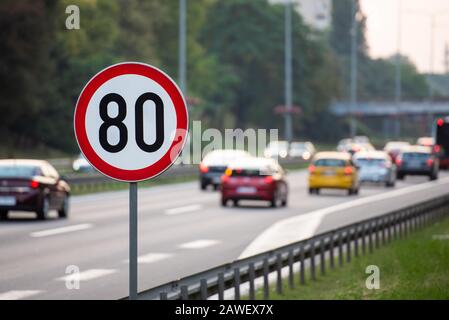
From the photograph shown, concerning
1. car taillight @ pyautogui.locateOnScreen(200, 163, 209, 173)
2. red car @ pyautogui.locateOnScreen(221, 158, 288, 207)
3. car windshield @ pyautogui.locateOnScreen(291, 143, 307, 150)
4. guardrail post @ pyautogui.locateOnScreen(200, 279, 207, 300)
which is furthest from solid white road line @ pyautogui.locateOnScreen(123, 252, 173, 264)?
car windshield @ pyautogui.locateOnScreen(291, 143, 307, 150)

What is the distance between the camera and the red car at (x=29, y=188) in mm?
26938

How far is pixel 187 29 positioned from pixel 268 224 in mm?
86882

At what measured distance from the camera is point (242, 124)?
4936 inches

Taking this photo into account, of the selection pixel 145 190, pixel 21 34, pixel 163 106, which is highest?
pixel 21 34

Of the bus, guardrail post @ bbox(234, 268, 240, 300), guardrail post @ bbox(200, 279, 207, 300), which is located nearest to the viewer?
guardrail post @ bbox(200, 279, 207, 300)

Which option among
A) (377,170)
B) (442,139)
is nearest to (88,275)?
(377,170)

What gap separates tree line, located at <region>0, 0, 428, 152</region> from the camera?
74188 millimetres

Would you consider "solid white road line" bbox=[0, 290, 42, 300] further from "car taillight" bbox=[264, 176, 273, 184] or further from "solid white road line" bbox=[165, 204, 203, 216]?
"car taillight" bbox=[264, 176, 273, 184]

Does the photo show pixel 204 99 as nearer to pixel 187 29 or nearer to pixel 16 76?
pixel 187 29

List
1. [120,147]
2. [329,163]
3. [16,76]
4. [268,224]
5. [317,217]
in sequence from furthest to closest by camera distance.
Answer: [16,76] < [329,163] < [317,217] < [268,224] < [120,147]

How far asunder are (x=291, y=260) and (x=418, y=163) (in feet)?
138

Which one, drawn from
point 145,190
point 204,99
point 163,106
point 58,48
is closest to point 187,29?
point 204,99

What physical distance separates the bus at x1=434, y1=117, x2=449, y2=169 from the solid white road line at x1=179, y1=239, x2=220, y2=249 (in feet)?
136
